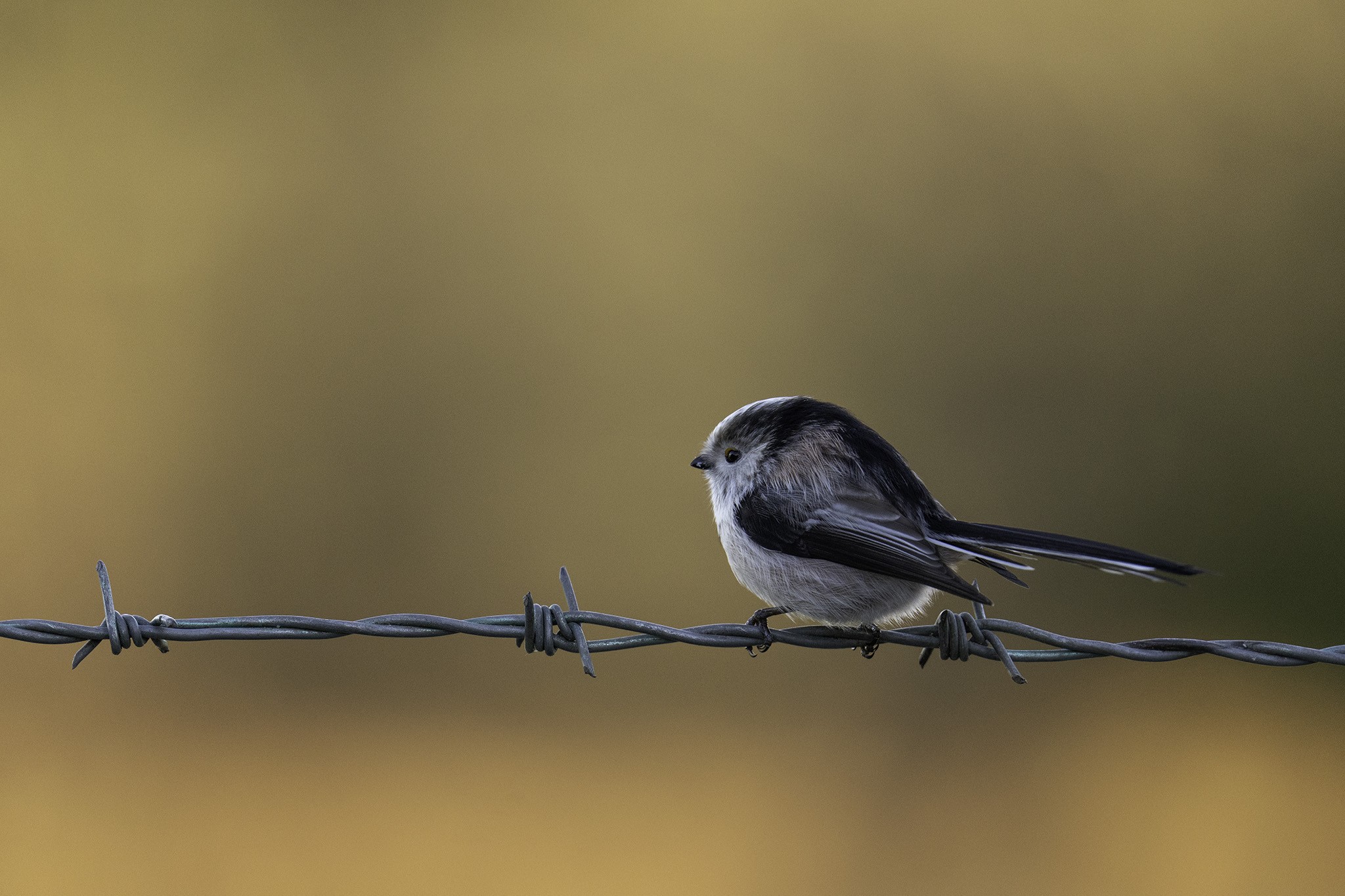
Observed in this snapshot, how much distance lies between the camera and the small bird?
2914mm

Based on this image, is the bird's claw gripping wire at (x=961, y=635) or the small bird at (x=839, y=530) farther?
the small bird at (x=839, y=530)

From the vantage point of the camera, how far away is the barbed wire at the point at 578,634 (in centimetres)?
240

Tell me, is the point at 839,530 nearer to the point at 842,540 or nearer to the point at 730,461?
the point at 842,540

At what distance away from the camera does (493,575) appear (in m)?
6.82

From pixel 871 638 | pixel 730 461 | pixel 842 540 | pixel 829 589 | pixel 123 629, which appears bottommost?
pixel 871 638

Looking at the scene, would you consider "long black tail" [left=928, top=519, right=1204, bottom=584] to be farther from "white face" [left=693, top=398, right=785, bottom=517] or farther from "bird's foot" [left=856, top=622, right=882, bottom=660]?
"white face" [left=693, top=398, right=785, bottom=517]

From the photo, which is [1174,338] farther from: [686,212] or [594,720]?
[594,720]

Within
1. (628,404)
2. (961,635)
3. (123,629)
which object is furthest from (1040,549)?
(628,404)

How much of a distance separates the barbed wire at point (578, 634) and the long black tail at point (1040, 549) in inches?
7.1

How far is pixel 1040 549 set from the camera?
273cm

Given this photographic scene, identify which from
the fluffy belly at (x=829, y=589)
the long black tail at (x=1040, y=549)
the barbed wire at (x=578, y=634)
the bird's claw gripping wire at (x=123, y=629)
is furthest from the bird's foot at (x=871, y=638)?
the bird's claw gripping wire at (x=123, y=629)

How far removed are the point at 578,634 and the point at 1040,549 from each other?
4.00 feet

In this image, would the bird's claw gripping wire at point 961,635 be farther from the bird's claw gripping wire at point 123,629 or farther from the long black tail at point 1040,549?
the bird's claw gripping wire at point 123,629

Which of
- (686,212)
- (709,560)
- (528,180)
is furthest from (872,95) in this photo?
(709,560)
